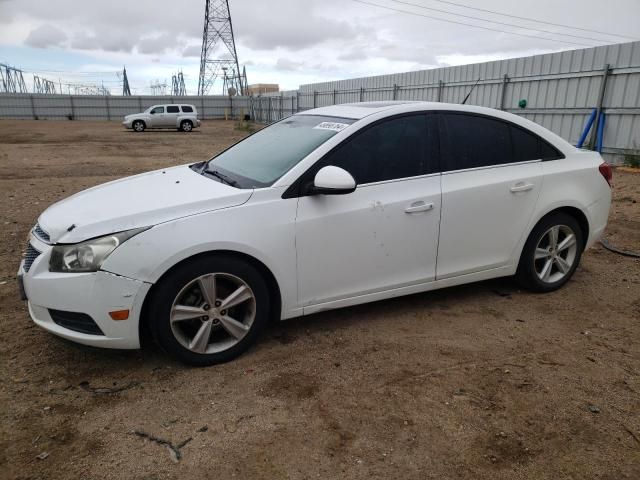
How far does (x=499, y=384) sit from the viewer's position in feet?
9.80

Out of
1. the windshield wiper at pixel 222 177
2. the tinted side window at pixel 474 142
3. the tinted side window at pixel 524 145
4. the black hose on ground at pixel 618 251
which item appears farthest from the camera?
the black hose on ground at pixel 618 251

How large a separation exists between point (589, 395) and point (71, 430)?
2.85 meters

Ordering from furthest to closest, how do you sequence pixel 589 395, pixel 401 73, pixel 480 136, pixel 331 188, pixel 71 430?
1. pixel 401 73
2. pixel 480 136
3. pixel 331 188
4. pixel 589 395
5. pixel 71 430

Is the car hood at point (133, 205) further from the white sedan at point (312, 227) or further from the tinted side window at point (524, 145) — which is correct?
the tinted side window at point (524, 145)

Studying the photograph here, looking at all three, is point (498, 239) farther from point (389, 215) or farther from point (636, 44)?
point (636, 44)

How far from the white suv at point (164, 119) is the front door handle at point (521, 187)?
101ft

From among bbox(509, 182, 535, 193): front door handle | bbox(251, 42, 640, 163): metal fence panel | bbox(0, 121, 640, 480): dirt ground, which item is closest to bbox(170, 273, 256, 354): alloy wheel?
bbox(0, 121, 640, 480): dirt ground

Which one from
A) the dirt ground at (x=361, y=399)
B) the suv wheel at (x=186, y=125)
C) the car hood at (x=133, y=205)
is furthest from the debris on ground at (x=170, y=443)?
the suv wheel at (x=186, y=125)

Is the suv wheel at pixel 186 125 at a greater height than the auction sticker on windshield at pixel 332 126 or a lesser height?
lesser

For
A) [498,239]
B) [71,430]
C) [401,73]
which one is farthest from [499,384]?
[401,73]

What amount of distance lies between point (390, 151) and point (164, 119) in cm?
3099

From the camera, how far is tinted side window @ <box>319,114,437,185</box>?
3469mm

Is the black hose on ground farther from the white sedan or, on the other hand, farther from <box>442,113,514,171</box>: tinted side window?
<box>442,113,514,171</box>: tinted side window

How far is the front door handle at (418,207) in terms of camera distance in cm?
356
